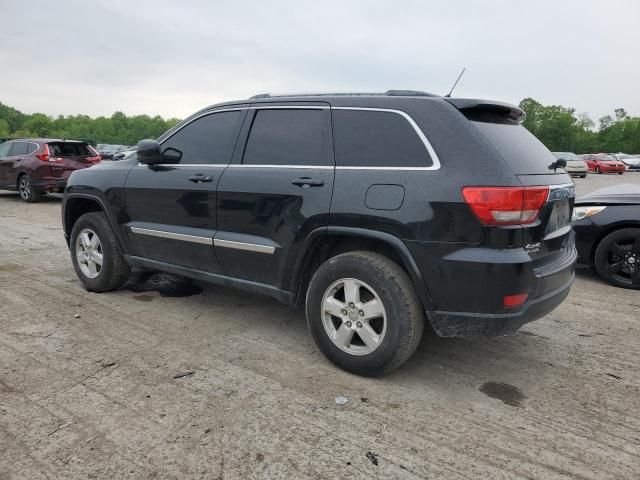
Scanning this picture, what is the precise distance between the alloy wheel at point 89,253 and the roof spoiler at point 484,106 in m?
3.52

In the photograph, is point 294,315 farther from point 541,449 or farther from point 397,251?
point 541,449

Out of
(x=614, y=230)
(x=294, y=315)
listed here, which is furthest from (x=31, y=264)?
(x=614, y=230)

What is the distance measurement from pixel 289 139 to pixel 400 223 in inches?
44.9

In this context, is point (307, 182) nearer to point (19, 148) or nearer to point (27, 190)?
point (27, 190)

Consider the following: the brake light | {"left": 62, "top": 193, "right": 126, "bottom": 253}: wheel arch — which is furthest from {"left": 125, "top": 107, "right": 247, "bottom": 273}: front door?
the brake light

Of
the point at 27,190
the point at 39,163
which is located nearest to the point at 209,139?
the point at 39,163

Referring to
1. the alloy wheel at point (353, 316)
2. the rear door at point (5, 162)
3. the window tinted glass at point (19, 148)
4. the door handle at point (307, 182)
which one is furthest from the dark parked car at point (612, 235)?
the rear door at point (5, 162)

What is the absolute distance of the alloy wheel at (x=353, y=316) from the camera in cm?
293

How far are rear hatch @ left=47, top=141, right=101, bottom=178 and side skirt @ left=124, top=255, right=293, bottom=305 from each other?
31.0 ft

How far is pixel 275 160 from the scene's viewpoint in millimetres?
3428

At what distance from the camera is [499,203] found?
256 centimetres

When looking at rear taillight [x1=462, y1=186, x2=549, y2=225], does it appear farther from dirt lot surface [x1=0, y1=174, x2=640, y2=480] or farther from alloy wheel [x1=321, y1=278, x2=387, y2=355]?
dirt lot surface [x1=0, y1=174, x2=640, y2=480]

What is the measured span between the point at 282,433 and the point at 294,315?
176 cm

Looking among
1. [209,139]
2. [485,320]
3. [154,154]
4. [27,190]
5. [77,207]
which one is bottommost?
[27,190]
